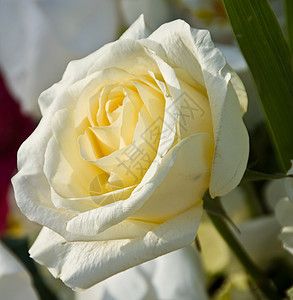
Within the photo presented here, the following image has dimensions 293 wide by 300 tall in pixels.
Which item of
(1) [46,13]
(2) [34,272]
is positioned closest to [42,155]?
(2) [34,272]

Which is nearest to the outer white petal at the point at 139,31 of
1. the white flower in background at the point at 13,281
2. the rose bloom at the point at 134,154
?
the rose bloom at the point at 134,154

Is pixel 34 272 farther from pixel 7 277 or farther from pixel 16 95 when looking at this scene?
pixel 16 95

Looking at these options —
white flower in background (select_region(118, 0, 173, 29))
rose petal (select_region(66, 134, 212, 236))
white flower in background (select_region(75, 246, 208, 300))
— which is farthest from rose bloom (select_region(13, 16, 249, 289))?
white flower in background (select_region(118, 0, 173, 29))

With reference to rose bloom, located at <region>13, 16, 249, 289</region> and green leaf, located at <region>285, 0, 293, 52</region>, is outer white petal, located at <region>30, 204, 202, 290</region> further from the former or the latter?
green leaf, located at <region>285, 0, 293, 52</region>

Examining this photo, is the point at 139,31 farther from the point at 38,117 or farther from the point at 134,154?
the point at 38,117

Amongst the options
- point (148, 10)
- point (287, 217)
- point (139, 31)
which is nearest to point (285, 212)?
point (287, 217)

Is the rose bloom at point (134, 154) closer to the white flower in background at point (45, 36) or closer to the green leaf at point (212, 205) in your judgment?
the green leaf at point (212, 205)
